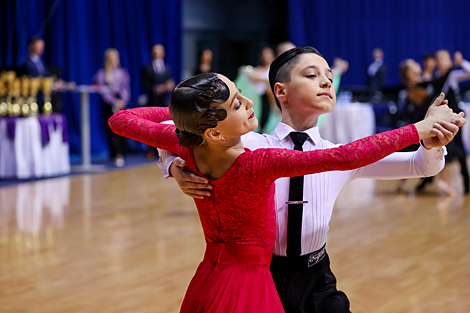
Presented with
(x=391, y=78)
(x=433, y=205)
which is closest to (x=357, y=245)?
(x=433, y=205)

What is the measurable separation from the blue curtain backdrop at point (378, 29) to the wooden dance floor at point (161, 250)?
790cm

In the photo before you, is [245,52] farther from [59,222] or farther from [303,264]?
[303,264]

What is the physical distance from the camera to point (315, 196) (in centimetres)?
153

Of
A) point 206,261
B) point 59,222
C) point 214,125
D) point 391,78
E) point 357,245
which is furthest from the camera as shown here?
point 391,78

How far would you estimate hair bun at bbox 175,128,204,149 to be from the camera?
1285 mm

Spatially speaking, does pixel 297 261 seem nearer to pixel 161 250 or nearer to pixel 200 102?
pixel 200 102

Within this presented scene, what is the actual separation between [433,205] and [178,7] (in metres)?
7.51

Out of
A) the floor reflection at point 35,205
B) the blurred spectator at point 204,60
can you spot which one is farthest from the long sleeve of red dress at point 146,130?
the blurred spectator at point 204,60

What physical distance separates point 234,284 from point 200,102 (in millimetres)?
438

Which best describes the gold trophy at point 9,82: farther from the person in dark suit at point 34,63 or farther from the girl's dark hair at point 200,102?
the girl's dark hair at point 200,102

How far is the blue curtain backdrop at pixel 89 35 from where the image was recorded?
8508 mm

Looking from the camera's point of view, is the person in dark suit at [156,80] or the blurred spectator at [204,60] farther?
the person in dark suit at [156,80]

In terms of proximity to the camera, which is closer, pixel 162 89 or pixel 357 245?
pixel 357 245

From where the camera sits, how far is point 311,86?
1503 millimetres
